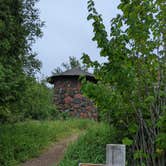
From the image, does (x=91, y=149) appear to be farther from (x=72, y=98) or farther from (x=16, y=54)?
(x=72, y=98)

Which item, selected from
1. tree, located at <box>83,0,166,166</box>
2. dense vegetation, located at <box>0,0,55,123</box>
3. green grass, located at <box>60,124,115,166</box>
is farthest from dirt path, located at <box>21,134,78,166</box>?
tree, located at <box>83,0,166,166</box>

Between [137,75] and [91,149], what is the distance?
2385mm

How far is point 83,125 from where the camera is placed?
11.1 meters

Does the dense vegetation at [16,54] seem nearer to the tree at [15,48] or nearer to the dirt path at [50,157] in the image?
the tree at [15,48]

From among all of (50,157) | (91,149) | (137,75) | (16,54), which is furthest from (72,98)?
(137,75)

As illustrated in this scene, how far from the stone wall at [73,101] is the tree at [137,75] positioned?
873 centimetres

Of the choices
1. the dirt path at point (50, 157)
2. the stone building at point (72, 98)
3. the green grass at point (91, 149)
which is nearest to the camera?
the green grass at point (91, 149)

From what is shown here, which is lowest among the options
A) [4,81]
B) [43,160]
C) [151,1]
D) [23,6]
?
[43,160]

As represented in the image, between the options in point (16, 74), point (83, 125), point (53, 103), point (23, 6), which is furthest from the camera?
point (53, 103)

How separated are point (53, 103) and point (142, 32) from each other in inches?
399

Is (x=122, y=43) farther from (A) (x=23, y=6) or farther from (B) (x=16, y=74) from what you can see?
(A) (x=23, y=6)

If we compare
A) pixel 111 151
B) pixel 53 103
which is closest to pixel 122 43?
pixel 111 151

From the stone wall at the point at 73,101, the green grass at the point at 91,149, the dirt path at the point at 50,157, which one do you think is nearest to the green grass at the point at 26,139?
the dirt path at the point at 50,157

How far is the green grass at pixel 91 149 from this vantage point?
6289mm
